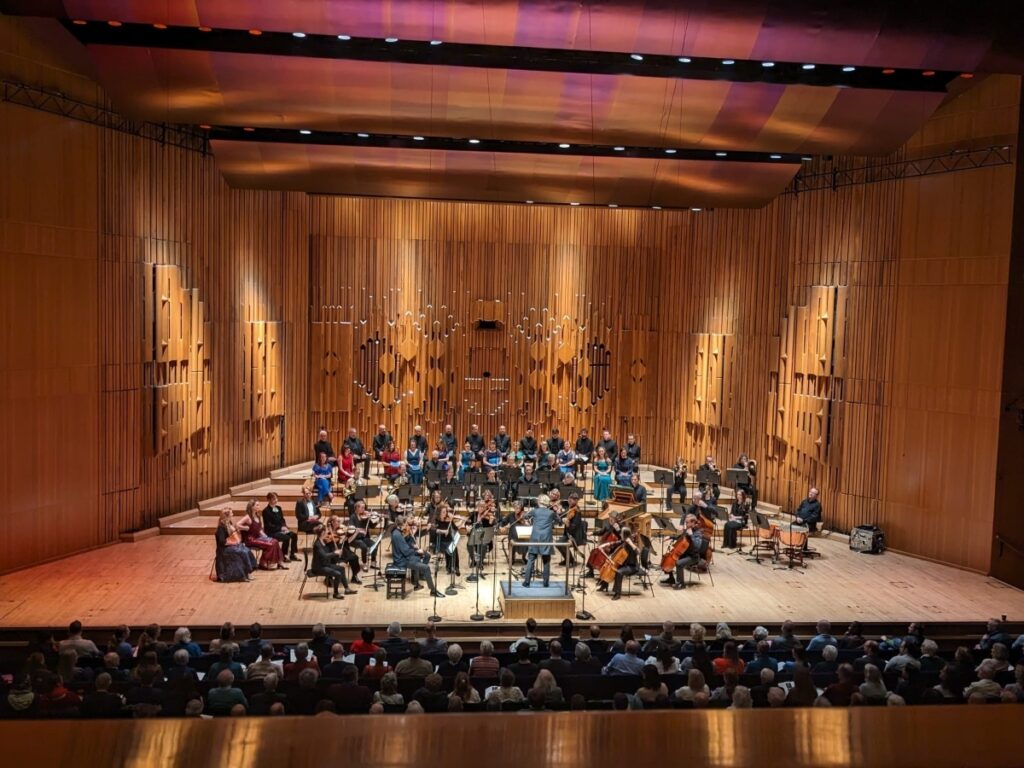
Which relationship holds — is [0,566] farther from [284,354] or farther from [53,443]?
[284,354]

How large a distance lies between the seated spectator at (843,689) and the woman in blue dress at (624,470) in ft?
26.4

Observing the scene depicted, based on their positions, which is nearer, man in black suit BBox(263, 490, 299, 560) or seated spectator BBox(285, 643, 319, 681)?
seated spectator BBox(285, 643, 319, 681)

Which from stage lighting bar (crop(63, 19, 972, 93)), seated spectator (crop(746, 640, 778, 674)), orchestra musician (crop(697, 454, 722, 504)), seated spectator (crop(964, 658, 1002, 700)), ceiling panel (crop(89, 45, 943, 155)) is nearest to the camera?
seated spectator (crop(964, 658, 1002, 700))

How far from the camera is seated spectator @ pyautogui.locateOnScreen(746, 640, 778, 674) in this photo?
7.71 m

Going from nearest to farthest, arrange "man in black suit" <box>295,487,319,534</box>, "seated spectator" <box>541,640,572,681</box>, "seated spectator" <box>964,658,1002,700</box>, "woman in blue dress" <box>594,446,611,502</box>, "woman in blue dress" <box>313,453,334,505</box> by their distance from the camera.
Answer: "seated spectator" <box>964,658,1002,700</box> < "seated spectator" <box>541,640,572,681</box> < "man in black suit" <box>295,487,319,534</box> < "woman in blue dress" <box>313,453,334,505</box> < "woman in blue dress" <box>594,446,611,502</box>

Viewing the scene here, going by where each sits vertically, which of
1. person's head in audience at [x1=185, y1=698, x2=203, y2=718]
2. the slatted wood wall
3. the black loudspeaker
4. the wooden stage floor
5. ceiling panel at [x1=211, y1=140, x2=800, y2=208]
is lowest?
the wooden stage floor

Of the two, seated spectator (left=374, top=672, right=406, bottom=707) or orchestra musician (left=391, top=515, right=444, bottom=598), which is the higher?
seated spectator (left=374, top=672, right=406, bottom=707)

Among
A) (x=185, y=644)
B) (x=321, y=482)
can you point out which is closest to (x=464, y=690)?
(x=185, y=644)

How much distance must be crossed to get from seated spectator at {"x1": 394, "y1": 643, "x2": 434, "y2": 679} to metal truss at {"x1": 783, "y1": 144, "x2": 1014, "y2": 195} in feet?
32.9

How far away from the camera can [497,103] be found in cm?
1109

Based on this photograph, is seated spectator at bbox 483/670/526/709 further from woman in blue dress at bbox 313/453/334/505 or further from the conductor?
woman in blue dress at bbox 313/453/334/505

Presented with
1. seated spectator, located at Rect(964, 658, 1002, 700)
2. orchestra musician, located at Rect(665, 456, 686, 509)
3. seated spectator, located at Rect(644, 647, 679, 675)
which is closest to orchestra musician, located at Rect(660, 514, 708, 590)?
orchestra musician, located at Rect(665, 456, 686, 509)

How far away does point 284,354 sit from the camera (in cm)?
1695

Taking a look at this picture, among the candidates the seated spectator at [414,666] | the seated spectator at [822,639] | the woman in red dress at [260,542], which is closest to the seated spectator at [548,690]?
the seated spectator at [414,666]
